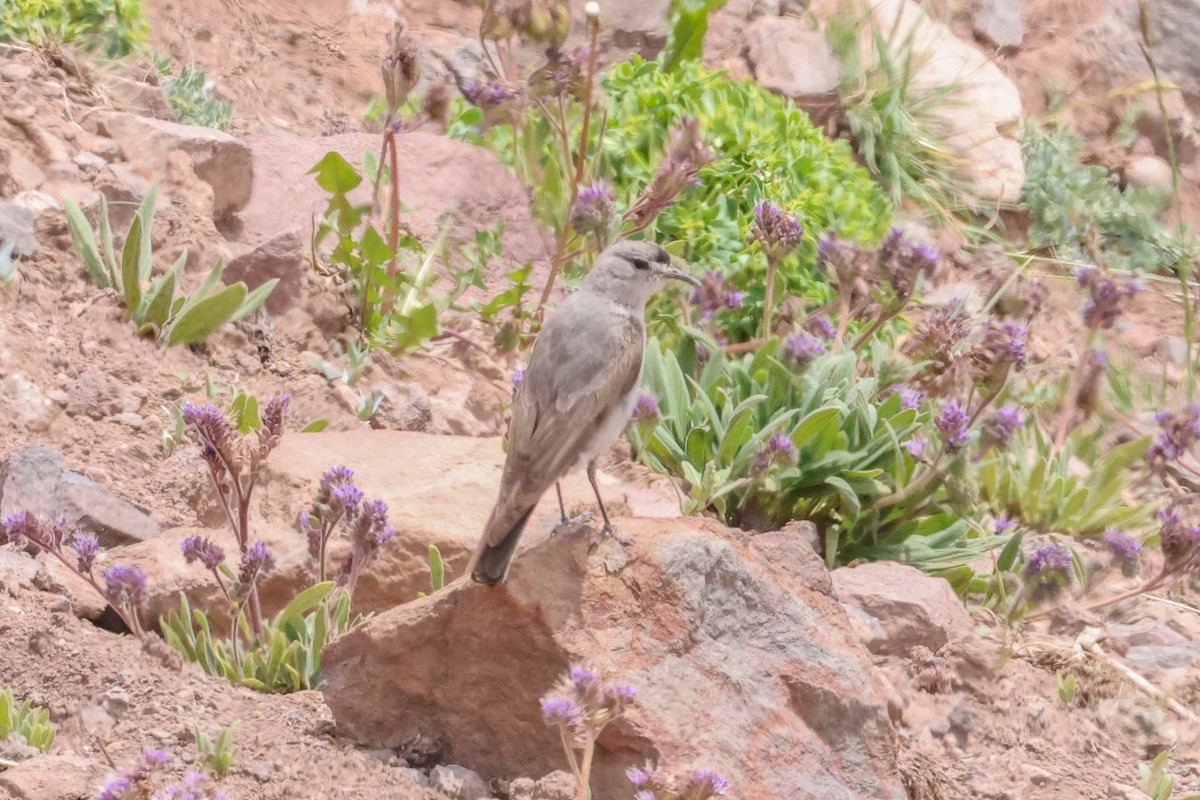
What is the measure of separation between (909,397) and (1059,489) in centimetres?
86

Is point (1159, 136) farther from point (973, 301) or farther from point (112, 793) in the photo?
point (112, 793)

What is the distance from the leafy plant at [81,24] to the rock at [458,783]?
16.4ft

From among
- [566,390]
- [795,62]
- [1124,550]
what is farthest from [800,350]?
[795,62]

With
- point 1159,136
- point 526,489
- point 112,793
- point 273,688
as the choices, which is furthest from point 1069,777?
point 1159,136

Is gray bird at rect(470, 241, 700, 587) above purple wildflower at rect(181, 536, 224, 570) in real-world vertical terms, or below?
above

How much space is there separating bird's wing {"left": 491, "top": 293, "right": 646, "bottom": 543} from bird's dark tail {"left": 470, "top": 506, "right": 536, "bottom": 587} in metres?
0.08

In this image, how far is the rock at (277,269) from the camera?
6.45 metres

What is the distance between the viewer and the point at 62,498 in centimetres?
477

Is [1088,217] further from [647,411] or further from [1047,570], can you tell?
[647,411]

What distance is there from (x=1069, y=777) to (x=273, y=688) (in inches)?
95.2

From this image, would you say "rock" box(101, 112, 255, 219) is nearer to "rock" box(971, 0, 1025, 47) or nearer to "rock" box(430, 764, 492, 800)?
"rock" box(430, 764, 492, 800)

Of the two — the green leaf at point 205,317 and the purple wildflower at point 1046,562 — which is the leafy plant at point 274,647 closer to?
the green leaf at point 205,317

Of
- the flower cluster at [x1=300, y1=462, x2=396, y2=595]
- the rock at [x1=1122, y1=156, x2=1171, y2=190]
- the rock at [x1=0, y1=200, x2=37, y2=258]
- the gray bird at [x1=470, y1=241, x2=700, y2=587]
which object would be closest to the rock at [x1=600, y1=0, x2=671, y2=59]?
the rock at [x1=1122, y1=156, x2=1171, y2=190]

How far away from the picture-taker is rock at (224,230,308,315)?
6.45 m
